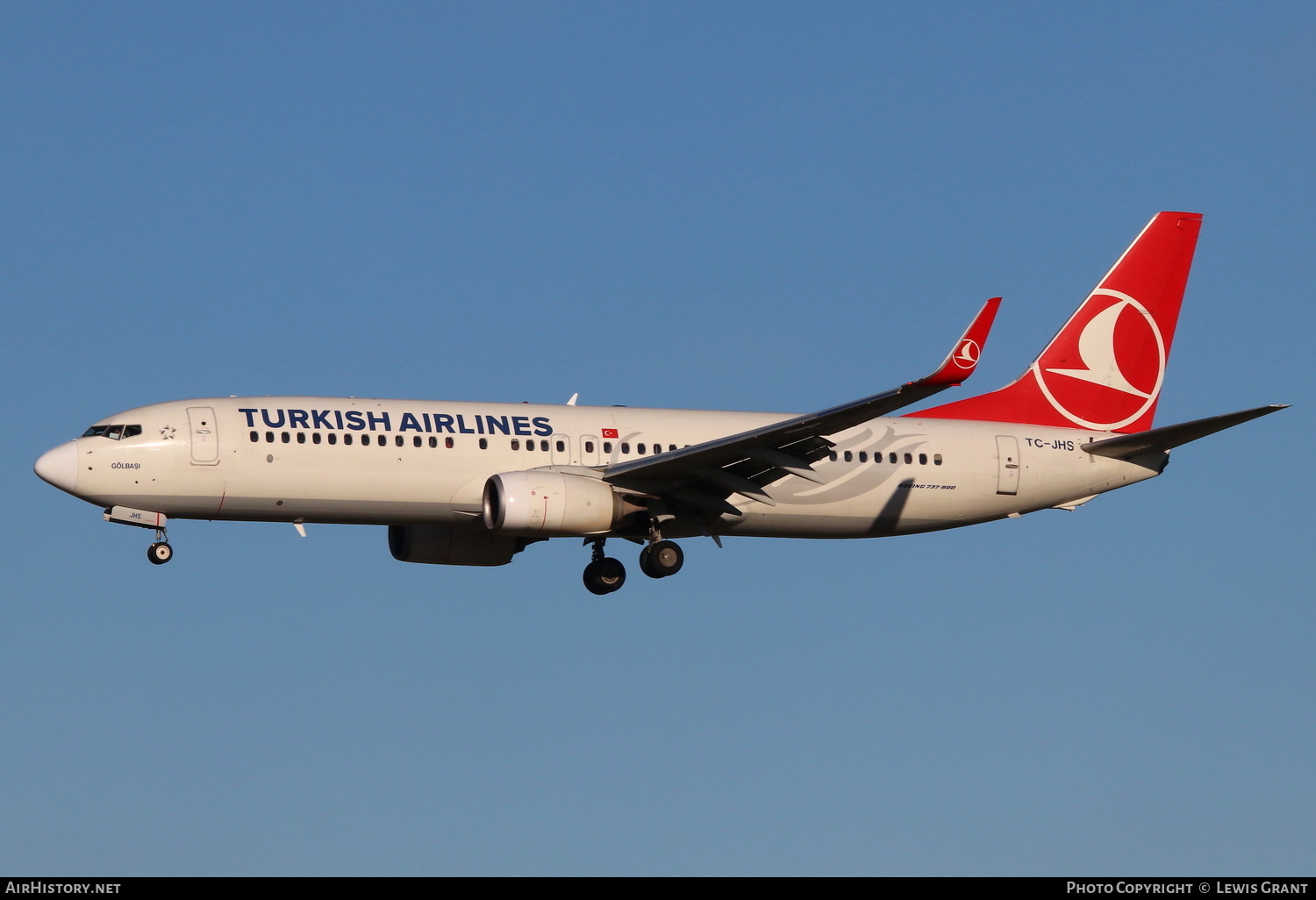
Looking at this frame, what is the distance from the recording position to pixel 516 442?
145 feet

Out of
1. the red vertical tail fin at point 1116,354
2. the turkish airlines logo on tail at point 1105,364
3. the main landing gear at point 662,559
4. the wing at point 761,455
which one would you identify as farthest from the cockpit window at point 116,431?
the turkish airlines logo on tail at point 1105,364

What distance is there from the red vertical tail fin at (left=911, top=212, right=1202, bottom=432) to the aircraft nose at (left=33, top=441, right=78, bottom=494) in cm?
2239

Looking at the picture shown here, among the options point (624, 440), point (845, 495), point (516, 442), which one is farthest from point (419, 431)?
point (845, 495)

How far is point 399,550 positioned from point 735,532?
8959mm

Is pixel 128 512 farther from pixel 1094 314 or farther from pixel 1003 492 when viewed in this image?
pixel 1094 314

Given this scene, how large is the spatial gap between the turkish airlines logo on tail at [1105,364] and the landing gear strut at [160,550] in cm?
2443

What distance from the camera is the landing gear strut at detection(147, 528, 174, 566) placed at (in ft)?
140

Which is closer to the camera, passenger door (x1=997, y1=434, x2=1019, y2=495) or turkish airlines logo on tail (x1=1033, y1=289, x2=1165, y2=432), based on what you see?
passenger door (x1=997, y1=434, x2=1019, y2=495)

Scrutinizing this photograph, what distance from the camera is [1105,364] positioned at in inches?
2031

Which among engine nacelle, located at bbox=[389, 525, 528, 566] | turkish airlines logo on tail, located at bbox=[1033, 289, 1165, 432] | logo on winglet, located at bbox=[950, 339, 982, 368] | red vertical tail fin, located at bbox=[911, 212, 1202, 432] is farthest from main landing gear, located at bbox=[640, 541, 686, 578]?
turkish airlines logo on tail, located at bbox=[1033, 289, 1165, 432]

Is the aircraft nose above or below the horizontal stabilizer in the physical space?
below

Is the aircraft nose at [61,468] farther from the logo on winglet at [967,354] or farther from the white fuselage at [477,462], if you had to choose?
the logo on winglet at [967,354]

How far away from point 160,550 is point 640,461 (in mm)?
11597

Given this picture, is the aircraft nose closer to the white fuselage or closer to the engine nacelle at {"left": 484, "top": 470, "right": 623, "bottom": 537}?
the white fuselage
